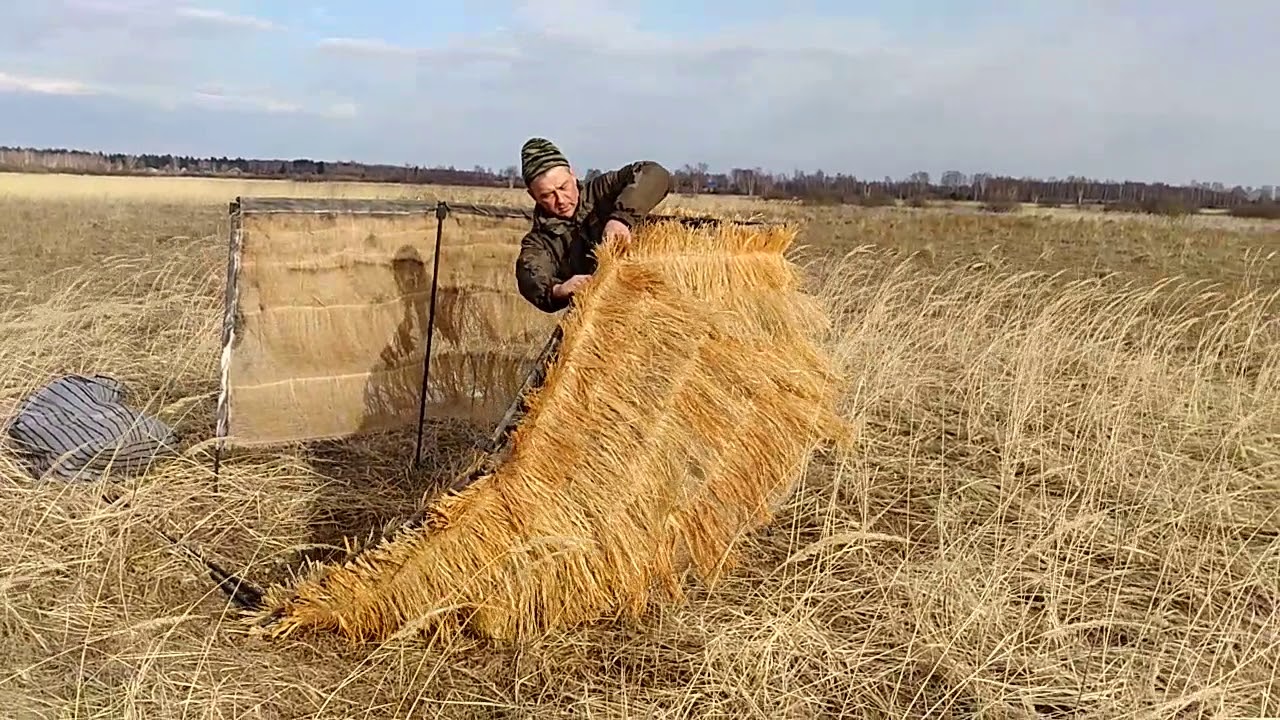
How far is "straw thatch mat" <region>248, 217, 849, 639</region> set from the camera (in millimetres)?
3041

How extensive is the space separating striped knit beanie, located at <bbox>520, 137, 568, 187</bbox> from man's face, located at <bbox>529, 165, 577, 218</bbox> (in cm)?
2

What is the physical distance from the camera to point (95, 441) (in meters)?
4.48

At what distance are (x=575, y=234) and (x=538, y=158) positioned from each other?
0.34 metres

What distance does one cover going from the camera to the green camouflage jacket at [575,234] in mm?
3818

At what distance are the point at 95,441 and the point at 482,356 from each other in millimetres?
1868

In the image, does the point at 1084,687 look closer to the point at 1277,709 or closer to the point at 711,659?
the point at 1277,709

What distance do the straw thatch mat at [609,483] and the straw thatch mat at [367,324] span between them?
1.48 meters

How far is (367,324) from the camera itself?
16.0ft

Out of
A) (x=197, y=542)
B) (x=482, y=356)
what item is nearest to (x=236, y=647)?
(x=197, y=542)

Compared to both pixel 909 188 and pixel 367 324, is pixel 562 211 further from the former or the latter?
pixel 909 188

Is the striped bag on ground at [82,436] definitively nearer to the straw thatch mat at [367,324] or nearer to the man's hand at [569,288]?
the straw thatch mat at [367,324]

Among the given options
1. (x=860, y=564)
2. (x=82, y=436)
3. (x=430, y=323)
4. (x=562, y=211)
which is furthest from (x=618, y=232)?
(x=82, y=436)

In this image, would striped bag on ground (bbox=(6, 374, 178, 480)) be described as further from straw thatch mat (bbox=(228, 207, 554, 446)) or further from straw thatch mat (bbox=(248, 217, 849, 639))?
straw thatch mat (bbox=(248, 217, 849, 639))

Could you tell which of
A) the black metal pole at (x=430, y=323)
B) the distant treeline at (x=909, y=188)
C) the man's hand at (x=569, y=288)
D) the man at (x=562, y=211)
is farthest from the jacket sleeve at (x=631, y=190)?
the distant treeline at (x=909, y=188)
